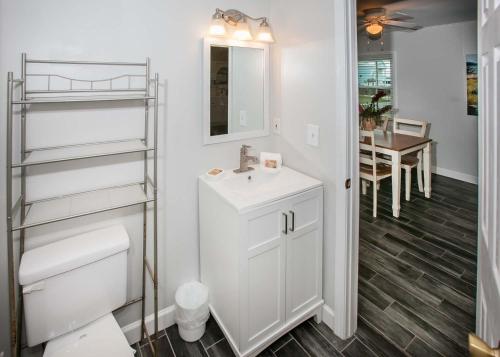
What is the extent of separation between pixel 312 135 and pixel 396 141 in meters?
2.39

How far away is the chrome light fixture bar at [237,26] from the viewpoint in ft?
5.70

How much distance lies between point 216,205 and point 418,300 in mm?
1635

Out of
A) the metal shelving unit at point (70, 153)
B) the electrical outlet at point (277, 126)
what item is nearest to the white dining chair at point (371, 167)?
the electrical outlet at point (277, 126)

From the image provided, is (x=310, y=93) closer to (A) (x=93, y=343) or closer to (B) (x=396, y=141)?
(A) (x=93, y=343)

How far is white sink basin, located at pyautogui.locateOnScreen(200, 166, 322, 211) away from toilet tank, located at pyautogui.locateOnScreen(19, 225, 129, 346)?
0.58 m

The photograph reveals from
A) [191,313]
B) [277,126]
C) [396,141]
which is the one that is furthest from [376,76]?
[191,313]

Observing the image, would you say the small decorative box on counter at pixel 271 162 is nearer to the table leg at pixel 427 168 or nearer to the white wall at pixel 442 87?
the table leg at pixel 427 168

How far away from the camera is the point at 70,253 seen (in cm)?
140

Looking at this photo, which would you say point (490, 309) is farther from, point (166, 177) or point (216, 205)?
point (166, 177)

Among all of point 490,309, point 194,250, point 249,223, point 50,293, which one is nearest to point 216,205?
point 249,223

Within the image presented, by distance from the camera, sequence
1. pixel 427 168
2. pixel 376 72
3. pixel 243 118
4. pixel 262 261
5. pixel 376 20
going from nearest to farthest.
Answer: pixel 262 261 → pixel 243 118 → pixel 376 20 → pixel 427 168 → pixel 376 72

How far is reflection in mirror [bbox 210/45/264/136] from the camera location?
187 centimetres

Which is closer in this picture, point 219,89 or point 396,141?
point 219,89

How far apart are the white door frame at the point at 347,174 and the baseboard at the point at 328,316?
3 cm
